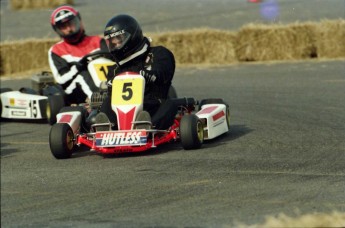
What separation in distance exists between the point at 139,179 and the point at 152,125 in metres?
1.47

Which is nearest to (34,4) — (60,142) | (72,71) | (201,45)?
(201,45)

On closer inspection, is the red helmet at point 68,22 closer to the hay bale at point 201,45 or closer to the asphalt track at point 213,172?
the asphalt track at point 213,172

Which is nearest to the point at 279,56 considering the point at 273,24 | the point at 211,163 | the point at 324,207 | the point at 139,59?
the point at 273,24

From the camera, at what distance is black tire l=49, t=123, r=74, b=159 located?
8773 millimetres

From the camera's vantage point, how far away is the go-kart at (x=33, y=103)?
11336 millimetres

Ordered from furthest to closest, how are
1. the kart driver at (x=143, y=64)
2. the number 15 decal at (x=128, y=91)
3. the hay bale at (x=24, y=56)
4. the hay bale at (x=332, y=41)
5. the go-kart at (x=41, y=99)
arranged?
the hay bale at (x=24, y=56), the hay bale at (x=332, y=41), the go-kart at (x=41, y=99), the kart driver at (x=143, y=64), the number 15 decal at (x=128, y=91)

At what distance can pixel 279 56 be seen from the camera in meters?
16.7

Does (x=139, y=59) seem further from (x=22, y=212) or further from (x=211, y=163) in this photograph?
(x=22, y=212)

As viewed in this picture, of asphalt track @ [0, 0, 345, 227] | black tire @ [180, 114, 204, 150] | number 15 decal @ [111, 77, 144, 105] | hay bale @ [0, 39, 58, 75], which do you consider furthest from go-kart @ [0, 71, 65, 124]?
hay bale @ [0, 39, 58, 75]

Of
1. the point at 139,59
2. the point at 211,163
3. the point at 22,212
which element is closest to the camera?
the point at 22,212

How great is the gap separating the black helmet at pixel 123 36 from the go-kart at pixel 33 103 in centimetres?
200

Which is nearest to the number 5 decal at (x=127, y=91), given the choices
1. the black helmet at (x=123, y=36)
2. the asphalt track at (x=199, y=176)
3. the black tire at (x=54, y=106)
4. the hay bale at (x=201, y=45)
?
the black helmet at (x=123, y=36)

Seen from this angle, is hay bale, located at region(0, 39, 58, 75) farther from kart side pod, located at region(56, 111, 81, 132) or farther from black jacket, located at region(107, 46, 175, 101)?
kart side pod, located at region(56, 111, 81, 132)

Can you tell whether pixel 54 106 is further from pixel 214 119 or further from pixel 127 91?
pixel 214 119
